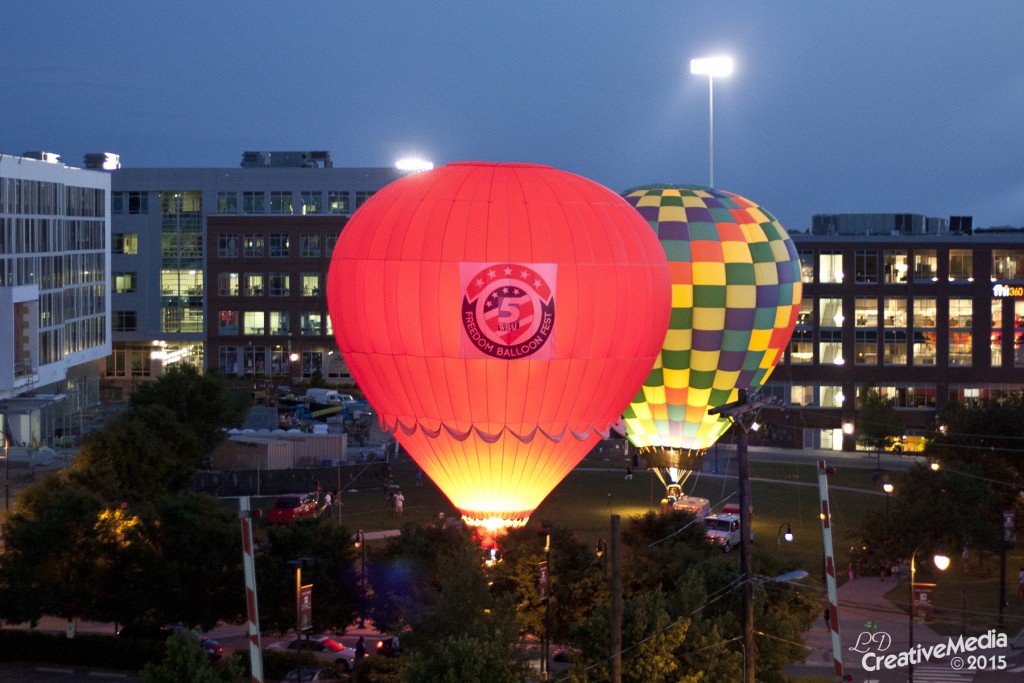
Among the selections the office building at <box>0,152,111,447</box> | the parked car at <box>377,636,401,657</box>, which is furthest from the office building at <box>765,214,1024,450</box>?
the parked car at <box>377,636,401,657</box>

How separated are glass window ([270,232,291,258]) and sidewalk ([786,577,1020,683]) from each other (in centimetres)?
6785

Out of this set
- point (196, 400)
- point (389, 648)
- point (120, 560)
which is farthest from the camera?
point (196, 400)

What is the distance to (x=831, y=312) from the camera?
8556 centimetres

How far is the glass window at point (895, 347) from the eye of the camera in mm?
85750

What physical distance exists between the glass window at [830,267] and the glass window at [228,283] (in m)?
41.8

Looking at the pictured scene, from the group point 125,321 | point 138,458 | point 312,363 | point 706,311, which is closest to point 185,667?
point 138,458

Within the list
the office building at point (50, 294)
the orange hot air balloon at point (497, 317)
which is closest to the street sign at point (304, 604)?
the orange hot air balloon at point (497, 317)

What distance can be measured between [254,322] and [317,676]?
2929 inches

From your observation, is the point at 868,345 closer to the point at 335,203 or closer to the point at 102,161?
the point at 335,203

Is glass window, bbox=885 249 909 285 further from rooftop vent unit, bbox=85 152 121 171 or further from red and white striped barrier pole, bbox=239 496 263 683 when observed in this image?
red and white striped barrier pole, bbox=239 496 263 683

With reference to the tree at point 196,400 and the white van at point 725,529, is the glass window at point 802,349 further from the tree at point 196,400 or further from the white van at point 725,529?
the white van at point 725,529

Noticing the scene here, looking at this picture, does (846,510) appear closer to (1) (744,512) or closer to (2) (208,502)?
(2) (208,502)

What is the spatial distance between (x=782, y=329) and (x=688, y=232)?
503 cm

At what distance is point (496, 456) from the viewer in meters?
34.8
